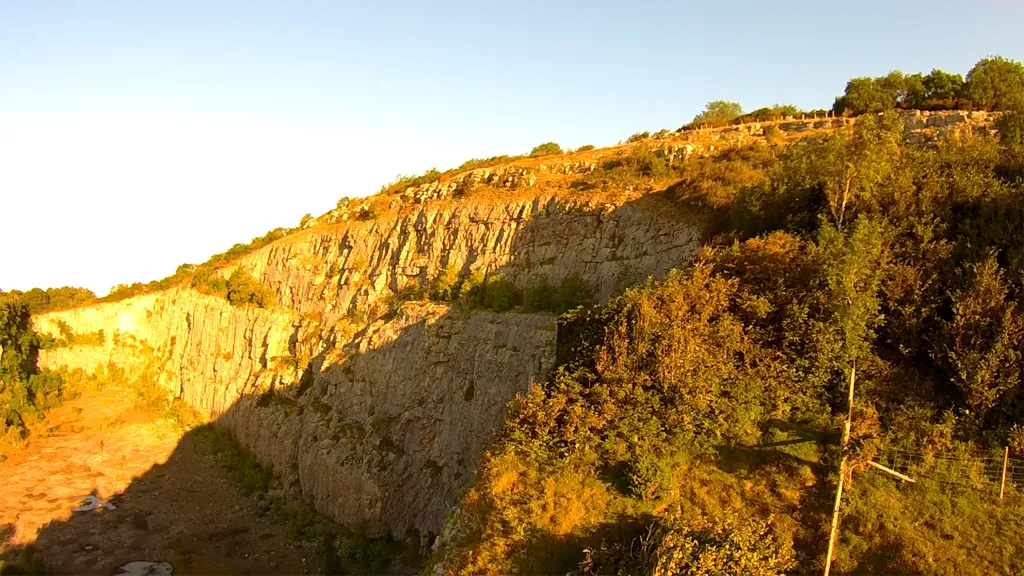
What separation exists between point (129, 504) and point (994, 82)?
4683cm

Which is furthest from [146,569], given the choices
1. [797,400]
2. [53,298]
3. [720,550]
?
[53,298]

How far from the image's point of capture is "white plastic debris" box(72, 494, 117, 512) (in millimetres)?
25875

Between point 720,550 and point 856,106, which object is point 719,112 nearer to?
point 856,106

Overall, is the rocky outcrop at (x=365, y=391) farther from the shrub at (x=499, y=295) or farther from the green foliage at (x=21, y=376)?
the green foliage at (x=21, y=376)

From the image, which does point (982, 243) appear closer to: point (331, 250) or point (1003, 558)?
point (1003, 558)

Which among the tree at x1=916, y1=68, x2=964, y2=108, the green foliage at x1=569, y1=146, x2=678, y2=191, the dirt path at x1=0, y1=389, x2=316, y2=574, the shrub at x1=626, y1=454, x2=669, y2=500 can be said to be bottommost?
the dirt path at x1=0, y1=389, x2=316, y2=574

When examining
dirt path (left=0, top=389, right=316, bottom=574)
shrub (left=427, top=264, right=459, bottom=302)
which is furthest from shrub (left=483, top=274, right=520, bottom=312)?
dirt path (left=0, top=389, right=316, bottom=574)

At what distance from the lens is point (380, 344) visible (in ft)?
85.8

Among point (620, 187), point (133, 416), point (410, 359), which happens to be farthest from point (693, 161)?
point (133, 416)

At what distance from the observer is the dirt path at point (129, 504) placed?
22672 mm

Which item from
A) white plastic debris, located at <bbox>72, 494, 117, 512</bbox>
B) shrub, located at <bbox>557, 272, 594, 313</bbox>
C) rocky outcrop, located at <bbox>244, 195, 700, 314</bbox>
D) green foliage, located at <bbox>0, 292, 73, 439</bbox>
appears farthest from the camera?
green foliage, located at <bbox>0, 292, 73, 439</bbox>

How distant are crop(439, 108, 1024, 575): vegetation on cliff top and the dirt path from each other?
15.0 meters

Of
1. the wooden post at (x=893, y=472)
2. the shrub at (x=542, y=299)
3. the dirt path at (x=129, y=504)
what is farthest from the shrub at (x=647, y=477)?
the dirt path at (x=129, y=504)

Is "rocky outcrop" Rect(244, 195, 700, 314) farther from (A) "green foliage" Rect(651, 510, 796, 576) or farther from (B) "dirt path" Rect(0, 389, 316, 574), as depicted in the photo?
(A) "green foliage" Rect(651, 510, 796, 576)
